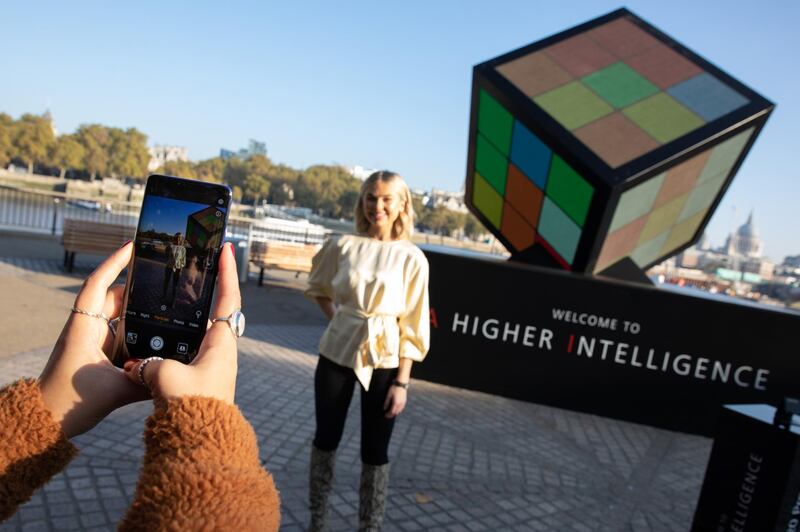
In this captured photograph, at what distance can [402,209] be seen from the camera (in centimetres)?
309

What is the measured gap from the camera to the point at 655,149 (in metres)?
6.66

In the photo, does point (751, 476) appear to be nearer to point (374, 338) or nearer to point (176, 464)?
point (374, 338)

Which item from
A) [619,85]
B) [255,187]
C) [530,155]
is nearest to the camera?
[530,155]

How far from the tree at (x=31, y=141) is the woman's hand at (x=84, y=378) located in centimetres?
6909

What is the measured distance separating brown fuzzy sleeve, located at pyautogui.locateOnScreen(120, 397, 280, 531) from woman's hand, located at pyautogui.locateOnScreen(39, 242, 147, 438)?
0.62 feet

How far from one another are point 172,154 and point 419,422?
510ft

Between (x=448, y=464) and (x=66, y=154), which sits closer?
(x=448, y=464)

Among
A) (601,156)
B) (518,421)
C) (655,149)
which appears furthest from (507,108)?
(518,421)

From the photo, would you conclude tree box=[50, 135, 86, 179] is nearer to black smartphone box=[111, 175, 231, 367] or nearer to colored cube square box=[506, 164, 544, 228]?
colored cube square box=[506, 164, 544, 228]

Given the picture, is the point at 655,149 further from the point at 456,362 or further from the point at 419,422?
the point at 419,422

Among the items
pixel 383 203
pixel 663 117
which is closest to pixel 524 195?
pixel 663 117

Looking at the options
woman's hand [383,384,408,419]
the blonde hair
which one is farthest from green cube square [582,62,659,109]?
woman's hand [383,384,408,419]

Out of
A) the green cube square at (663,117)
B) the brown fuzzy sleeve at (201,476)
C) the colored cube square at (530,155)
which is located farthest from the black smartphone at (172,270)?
the green cube square at (663,117)

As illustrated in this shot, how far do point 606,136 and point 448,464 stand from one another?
171 inches
